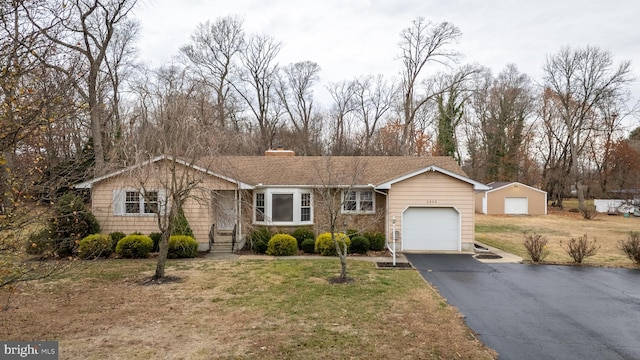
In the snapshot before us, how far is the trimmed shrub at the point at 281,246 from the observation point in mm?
14852

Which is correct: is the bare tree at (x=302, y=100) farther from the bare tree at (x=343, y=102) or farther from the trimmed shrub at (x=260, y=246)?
the trimmed shrub at (x=260, y=246)

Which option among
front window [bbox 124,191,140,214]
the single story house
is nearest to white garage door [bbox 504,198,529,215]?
the single story house

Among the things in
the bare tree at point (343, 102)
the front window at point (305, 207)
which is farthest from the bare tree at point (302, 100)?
the front window at point (305, 207)

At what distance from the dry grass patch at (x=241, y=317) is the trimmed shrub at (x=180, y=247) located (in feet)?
7.82

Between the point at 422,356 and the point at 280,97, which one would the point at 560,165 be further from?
the point at 422,356

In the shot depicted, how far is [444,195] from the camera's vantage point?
16.0 m

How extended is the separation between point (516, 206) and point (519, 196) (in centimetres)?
97

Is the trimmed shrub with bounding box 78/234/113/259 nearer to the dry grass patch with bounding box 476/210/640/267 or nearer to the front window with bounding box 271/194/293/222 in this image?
the front window with bounding box 271/194/293/222

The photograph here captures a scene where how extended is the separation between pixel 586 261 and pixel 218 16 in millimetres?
35448

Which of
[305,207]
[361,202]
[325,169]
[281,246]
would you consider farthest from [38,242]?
[361,202]

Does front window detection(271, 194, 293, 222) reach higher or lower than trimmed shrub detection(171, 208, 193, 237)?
higher

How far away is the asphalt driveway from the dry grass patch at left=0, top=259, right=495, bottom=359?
2.18 ft

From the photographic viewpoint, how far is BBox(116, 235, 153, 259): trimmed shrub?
46.1 ft

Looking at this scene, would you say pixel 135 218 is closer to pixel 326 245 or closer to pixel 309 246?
pixel 309 246
